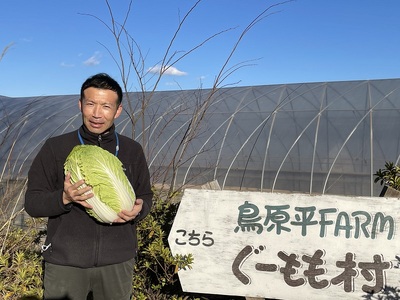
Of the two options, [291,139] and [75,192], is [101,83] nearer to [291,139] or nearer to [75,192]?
[75,192]

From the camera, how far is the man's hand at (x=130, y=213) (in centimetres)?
219

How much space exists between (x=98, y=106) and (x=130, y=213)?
612 mm

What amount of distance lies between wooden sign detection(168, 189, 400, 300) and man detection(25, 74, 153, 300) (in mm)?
852

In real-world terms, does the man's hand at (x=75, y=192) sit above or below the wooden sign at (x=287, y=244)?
above

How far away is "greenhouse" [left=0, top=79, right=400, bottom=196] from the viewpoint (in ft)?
28.8

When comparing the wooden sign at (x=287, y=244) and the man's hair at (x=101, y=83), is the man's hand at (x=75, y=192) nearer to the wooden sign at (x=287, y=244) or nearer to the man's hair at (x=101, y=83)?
the man's hair at (x=101, y=83)

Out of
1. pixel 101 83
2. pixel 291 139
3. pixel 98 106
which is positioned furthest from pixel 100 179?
pixel 291 139

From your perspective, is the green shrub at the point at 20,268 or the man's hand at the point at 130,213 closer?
the man's hand at the point at 130,213

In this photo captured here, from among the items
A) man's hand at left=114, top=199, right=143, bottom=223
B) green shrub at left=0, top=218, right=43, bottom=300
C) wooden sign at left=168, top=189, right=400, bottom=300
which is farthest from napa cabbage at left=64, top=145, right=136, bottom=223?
green shrub at left=0, top=218, right=43, bottom=300

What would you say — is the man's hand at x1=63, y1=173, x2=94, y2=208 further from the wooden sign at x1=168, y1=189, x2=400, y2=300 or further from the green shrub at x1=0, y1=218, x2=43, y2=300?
the green shrub at x1=0, y1=218, x2=43, y2=300

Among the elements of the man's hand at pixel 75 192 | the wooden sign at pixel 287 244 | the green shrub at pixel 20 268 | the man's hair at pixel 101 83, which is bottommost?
the green shrub at pixel 20 268

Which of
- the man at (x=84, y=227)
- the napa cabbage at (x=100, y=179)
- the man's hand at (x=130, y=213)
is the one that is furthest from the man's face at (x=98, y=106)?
the man's hand at (x=130, y=213)

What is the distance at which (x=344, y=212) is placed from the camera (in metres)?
2.94

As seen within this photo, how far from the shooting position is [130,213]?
2.22 meters
